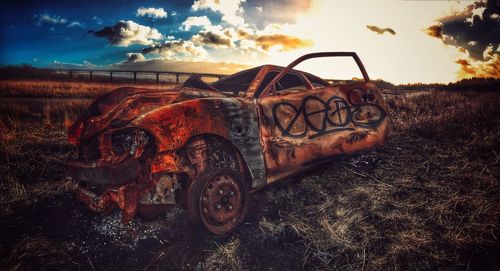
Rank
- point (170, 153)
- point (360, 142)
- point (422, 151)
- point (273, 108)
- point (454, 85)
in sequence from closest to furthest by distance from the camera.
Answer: point (170, 153), point (273, 108), point (360, 142), point (422, 151), point (454, 85)

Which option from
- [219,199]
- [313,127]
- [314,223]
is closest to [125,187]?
[219,199]

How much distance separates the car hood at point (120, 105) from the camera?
2.90 m

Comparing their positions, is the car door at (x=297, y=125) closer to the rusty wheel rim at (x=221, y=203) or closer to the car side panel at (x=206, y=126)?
the car side panel at (x=206, y=126)

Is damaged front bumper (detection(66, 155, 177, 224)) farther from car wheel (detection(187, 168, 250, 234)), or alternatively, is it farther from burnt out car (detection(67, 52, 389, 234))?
car wheel (detection(187, 168, 250, 234))

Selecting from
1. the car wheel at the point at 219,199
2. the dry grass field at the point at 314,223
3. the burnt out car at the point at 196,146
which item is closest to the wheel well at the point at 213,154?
the burnt out car at the point at 196,146

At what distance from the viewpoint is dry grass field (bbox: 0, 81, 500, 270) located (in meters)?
2.65

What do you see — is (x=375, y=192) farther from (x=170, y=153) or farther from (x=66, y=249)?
(x=66, y=249)

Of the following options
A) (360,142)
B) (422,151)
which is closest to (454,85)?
(422,151)

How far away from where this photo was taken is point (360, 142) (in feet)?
13.5

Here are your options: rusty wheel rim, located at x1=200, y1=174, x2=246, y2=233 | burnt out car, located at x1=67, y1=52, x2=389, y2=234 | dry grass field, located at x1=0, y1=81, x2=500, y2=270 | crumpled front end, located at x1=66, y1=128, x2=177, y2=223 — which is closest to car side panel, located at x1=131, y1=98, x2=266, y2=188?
burnt out car, located at x1=67, y1=52, x2=389, y2=234

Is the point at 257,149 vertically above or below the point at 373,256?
above

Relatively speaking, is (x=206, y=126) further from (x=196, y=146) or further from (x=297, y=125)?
(x=297, y=125)

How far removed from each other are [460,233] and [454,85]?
1216 centimetres

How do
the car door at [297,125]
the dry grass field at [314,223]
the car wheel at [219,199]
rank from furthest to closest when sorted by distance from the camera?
the car door at [297,125] → the car wheel at [219,199] → the dry grass field at [314,223]
